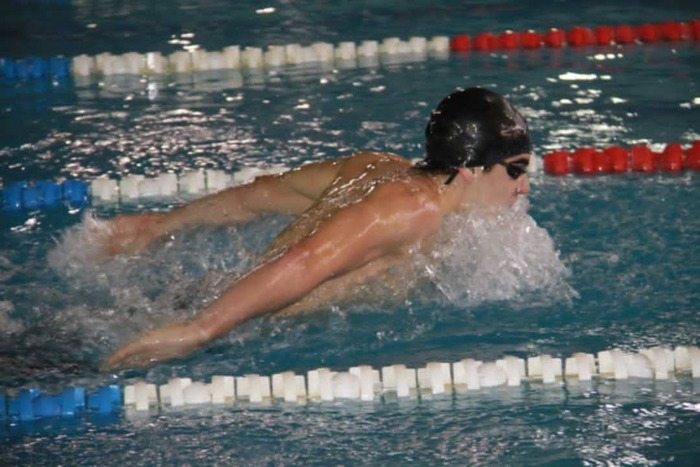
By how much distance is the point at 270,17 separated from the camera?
8742 millimetres

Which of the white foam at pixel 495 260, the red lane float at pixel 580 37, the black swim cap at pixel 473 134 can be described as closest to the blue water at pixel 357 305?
the white foam at pixel 495 260

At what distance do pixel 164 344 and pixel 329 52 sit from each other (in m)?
4.43

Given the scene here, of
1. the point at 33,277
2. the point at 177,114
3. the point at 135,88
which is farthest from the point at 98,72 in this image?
the point at 33,277

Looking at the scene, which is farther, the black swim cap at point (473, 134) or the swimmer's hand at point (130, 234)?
the swimmer's hand at point (130, 234)

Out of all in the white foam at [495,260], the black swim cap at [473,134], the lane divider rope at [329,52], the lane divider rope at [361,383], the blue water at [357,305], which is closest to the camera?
the blue water at [357,305]

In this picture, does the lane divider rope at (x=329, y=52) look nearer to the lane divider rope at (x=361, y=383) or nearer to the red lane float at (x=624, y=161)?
the red lane float at (x=624, y=161)

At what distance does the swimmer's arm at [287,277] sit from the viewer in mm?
3430

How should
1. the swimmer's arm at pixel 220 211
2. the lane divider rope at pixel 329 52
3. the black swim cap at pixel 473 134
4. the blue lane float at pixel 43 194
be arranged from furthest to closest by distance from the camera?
the lane divider rope at pixel 329 52 → the blue lane float at pixel 43 194 → the swimmer's arm at pixel 220 211 → the black swim cap at pixel 473 134

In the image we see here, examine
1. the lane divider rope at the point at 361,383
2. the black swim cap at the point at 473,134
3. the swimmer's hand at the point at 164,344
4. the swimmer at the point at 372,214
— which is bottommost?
the lane divider rope at the point at 361,383

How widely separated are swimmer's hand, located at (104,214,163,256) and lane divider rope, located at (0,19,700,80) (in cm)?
324

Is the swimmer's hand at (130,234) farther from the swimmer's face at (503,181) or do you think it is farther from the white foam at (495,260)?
the swimmer's face at (503,181)

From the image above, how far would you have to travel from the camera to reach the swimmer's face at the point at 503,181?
12.3 feet

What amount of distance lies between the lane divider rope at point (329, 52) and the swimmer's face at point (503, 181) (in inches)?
150

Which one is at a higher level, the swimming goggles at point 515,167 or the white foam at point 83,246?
the swimming goggles at point 515,167
